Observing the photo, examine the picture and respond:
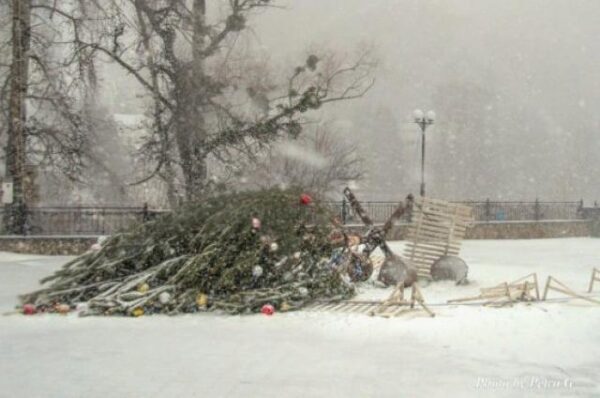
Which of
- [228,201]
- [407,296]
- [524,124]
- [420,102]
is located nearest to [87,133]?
[228,201]

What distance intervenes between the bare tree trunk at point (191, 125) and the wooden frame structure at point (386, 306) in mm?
14260

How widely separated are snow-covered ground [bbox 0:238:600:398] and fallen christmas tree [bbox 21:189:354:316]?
1.30ft

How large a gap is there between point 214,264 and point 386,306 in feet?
8.21

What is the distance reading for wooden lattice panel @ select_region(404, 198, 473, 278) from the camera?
13266 millimetres

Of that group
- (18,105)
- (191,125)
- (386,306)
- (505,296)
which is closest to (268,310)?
(386,306)

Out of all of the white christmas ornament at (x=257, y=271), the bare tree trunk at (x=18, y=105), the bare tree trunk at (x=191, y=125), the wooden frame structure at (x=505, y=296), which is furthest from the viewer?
the bare tree trunk at (x=191, y=125)

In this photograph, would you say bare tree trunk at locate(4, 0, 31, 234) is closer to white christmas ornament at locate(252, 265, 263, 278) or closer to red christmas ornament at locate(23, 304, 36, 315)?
red christmas ornament at locate(23, 304, 36, 315)

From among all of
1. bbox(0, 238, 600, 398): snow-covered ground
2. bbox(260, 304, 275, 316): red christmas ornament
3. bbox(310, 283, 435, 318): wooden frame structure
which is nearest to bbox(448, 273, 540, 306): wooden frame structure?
bbox(0, 238, 600, 398): snow-covered ground

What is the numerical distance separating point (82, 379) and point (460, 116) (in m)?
73.0

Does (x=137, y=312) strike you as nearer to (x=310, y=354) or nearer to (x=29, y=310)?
(x=29, y=310)

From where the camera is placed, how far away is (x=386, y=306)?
9.47 metres

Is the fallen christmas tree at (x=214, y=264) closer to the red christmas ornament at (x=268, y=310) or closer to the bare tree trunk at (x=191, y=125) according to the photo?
the red christmas ornament at (x=268, y=310)

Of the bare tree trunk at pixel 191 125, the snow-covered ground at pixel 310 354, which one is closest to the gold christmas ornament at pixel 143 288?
the snow-covered ground at pixel 310 354

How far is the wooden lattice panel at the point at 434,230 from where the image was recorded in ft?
43.5
